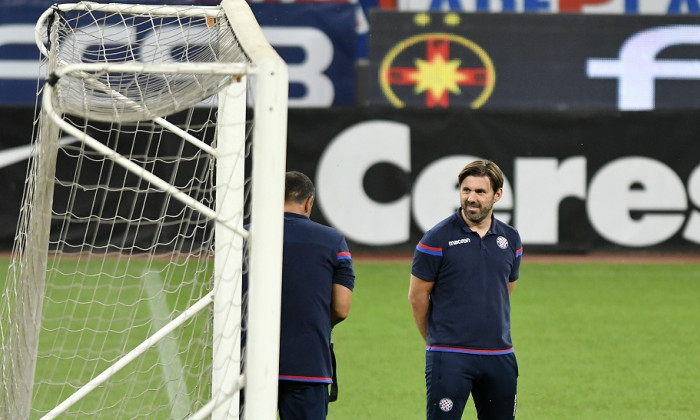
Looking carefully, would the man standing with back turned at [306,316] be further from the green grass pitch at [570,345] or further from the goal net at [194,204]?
the green grass pitch at [570,345]

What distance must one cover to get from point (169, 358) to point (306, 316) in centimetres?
373

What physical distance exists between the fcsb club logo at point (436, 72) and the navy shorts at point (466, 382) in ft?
32.2

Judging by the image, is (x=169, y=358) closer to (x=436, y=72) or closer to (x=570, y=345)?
(x=570, y=345)

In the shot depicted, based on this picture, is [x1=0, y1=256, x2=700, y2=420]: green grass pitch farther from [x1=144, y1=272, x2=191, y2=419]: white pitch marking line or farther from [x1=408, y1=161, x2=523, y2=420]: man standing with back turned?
[x1=408, y1=161, x2=523, y2=420]: man standing with back turned

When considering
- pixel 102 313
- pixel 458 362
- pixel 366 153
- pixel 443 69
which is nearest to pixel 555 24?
pixel 443 69

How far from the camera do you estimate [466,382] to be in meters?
5.32

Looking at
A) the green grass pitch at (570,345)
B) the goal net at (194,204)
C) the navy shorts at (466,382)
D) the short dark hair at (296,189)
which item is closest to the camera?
the goal net at (194,204)

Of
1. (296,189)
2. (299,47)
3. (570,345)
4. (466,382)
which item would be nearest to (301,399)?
(466,382)

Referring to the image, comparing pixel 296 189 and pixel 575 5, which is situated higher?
pixel 575 5

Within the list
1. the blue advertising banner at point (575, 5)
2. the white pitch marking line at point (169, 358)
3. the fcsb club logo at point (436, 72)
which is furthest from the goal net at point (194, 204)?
the blue advertising banner at point (575, 5)

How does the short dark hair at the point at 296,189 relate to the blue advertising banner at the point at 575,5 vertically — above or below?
below

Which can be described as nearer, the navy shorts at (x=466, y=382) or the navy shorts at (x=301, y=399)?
the navy shorts at (x=301, y=399)

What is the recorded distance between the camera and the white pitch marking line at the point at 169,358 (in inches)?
276

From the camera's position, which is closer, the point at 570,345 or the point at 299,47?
the point at 570,345
